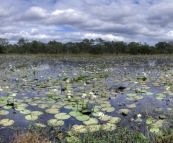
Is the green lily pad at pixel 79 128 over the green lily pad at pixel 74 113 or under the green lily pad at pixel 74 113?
under

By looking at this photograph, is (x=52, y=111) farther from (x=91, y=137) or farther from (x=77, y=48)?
(x=77, y=48)

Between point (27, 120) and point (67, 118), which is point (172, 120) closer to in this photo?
point (67, 118)

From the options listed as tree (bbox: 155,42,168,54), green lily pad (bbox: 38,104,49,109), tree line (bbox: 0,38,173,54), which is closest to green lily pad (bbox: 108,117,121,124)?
green lily pad (bbox: 38,104,49,109)

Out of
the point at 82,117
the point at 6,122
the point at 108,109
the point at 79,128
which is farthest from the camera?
the point at 108,109

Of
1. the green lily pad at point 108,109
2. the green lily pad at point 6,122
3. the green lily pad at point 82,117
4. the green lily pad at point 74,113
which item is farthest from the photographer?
the green lily pad at point 108,109

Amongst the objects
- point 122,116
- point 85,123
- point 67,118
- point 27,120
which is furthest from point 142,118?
point 27,120

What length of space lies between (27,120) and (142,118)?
102 inches

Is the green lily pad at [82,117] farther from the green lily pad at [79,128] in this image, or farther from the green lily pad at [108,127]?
the green lily pad at [108,127]

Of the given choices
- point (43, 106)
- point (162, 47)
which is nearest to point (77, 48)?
point (162, 47)

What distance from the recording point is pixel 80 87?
7750 millimetres

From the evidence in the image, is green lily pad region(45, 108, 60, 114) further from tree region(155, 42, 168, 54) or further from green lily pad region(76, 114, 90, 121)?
tree region(155, 42, 168, 54)

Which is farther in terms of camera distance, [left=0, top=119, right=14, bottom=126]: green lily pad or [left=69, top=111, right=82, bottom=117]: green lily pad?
[left=69, top=111, right=82, bottom=117]: green lily pad

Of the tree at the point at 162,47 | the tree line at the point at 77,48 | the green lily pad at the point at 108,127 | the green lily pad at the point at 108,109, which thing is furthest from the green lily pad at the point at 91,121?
the tree at the point at 162,47

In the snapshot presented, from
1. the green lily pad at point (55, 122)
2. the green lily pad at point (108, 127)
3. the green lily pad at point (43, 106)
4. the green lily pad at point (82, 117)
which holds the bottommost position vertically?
the green lily pad at point (55, 122)
